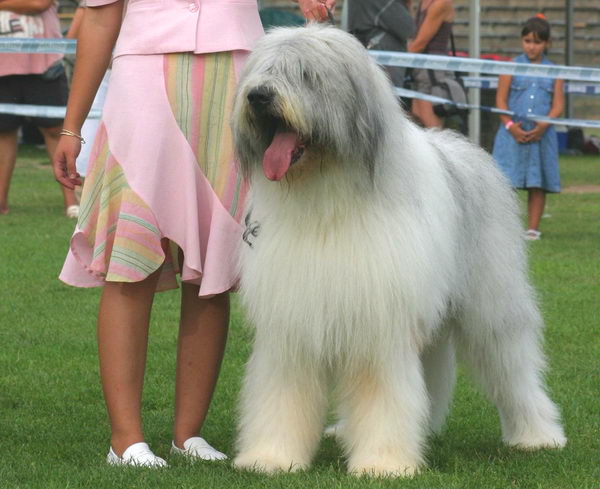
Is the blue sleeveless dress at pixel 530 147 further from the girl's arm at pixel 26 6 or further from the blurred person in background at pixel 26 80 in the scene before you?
the girl's arm at pixel 26 6

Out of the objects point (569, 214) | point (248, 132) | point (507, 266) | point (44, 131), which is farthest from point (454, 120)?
point (248, 132)

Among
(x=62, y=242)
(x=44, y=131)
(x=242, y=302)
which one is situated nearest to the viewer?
(x=242, y=302)

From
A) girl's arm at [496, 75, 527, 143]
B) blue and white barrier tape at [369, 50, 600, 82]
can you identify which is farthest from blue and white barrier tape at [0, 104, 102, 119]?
girl's arm at [496, 75, 527, 143]

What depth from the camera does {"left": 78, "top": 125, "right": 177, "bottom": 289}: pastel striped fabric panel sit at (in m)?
4.34

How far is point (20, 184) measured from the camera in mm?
13875

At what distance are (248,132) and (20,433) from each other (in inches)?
70.6

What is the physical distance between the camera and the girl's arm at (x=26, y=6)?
10518 millimetres

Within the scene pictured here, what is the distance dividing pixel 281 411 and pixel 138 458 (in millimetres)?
539

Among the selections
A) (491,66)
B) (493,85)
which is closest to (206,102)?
(491,66)

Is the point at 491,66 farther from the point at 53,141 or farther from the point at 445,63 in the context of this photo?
the point at 53,141

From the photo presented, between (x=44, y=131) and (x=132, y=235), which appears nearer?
(x=132, y=235)

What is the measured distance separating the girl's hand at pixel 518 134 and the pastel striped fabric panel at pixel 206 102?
672 cm

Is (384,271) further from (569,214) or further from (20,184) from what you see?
(20,184)

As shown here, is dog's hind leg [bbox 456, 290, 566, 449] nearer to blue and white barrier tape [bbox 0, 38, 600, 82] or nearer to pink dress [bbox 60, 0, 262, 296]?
pink dress [bbox 60, 0, 262, 296]
